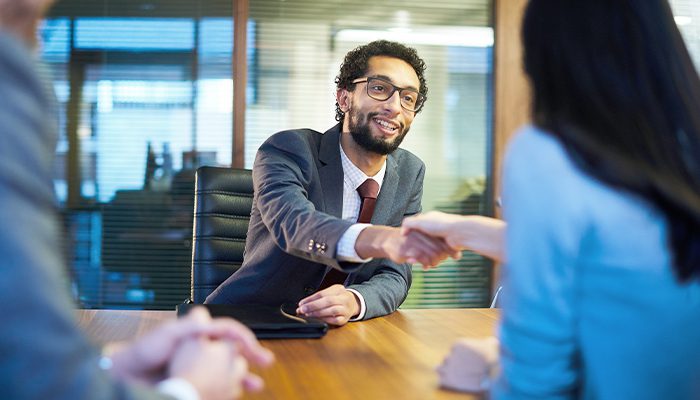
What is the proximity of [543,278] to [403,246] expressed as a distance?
2.92 ft

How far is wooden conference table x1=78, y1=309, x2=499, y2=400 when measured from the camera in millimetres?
1262

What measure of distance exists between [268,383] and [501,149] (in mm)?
3490

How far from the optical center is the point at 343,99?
3115 millimetres

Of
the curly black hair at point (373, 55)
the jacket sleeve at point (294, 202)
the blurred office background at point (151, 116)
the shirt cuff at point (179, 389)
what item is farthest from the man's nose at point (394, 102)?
the shirt cuff at point (179, 389)

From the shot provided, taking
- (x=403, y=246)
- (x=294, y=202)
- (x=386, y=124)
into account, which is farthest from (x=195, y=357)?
(x=386, y=124)

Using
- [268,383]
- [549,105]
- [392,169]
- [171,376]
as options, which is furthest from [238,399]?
[392,169]

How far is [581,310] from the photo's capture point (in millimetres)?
974

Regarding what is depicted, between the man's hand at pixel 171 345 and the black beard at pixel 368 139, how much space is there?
182 centimetres

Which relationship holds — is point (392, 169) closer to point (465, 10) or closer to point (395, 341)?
point (395, 341)

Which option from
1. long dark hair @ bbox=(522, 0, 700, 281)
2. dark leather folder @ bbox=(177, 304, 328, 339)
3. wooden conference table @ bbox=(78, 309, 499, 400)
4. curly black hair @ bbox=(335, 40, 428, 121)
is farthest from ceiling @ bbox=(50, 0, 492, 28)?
long dark hair @ bbox=(522, 0, 700, 281)

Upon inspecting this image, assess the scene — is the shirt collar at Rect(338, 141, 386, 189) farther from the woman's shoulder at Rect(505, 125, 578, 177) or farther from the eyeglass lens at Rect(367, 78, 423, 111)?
the woman's shoulder at Rect(505, 125, 578, 177)

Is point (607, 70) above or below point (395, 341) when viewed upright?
above

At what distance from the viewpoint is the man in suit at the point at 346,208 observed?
195 centimetres

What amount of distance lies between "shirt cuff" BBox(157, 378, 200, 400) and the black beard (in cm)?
195
